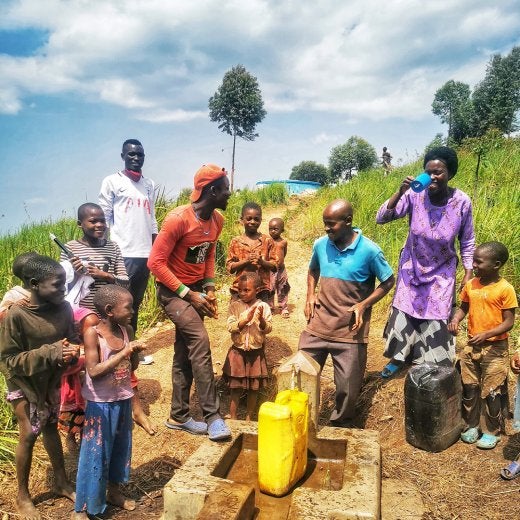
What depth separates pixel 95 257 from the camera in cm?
356

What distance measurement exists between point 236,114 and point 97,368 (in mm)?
20798

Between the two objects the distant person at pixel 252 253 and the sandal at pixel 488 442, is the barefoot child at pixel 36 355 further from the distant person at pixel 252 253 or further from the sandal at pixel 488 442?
the sandal at pixel 488 442

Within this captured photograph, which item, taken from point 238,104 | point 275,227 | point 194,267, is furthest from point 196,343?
point 238,104

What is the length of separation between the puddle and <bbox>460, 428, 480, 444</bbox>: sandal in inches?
49.7

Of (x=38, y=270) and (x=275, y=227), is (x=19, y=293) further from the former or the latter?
(x=275, y=227)

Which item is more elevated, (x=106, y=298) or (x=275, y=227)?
(x=275, y=227)

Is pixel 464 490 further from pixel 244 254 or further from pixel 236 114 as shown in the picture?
pixel 236 114

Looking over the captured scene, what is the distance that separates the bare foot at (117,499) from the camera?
2.80 metres

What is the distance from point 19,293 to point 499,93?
28.5 meters

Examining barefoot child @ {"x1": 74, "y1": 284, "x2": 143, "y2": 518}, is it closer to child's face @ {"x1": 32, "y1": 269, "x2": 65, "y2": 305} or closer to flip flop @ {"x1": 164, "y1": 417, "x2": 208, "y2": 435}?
child's face @ {"x1": 32, "y1": 269, "x2": 65, "y2": 305}

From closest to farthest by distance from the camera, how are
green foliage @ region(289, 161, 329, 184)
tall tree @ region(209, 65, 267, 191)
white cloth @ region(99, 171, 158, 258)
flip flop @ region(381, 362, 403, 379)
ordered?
flip flop @ region(381, 362, 403, 379), white cloth @ region(99, 171, 158, 258), tall tree @ region(209, 65, 267, 191), green foliage @ region(289, 161, 329, 184)

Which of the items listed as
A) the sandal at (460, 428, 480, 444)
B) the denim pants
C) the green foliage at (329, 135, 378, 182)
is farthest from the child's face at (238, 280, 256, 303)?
the green foliage at (329, 135, 378, 182)

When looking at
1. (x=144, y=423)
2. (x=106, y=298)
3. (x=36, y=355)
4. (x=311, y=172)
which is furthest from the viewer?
(x=311, y=172)

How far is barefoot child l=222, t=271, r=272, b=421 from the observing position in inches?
143
